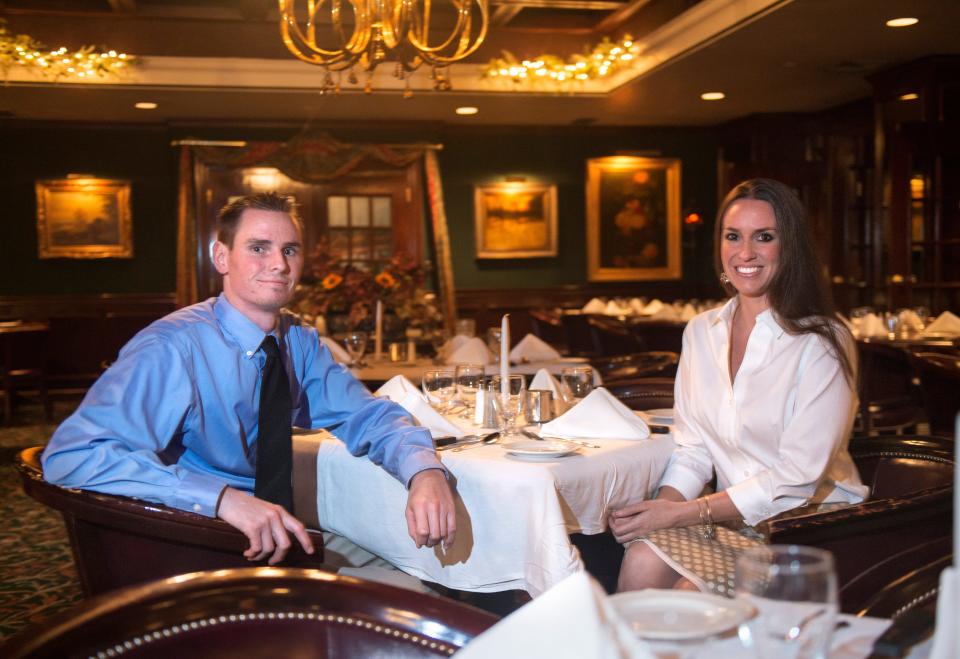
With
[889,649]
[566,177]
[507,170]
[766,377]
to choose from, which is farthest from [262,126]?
[889,649]

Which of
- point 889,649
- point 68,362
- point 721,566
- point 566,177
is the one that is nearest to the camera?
point 889,649

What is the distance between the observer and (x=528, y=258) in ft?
40.7

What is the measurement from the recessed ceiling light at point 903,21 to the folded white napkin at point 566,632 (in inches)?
285

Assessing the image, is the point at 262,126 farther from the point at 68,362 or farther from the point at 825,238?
the point at 825,238

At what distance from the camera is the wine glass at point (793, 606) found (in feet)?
2.99

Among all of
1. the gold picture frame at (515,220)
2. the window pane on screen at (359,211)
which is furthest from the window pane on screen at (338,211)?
the gold picture frame at (515,220)

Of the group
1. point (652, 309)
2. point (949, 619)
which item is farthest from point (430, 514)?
point (652, 309)

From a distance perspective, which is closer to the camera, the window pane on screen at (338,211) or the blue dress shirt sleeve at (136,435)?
the blue dress shirt sleeve at (136,435)

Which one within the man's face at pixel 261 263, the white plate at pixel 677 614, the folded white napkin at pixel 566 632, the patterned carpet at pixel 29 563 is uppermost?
the man's face at pixel 261 263

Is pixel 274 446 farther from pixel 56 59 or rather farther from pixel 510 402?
pixel 56 59

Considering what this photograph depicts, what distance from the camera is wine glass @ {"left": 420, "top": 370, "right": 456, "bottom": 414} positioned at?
3275mm

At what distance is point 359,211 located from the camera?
11781mm

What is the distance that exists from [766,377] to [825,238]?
9261mm

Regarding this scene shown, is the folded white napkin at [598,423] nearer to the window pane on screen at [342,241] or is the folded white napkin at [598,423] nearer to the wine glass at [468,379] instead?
the wine glass at [468,379]
